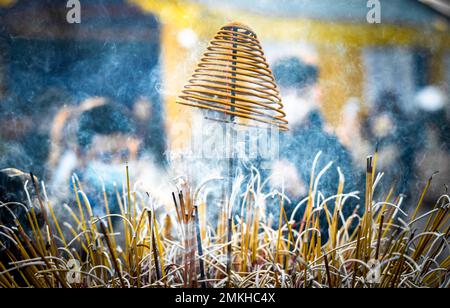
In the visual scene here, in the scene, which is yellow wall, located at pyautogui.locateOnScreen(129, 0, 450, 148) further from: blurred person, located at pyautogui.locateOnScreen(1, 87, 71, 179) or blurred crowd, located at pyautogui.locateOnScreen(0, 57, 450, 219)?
blurred person, located at pyautogui.locateOnScreen(1, 87, 71, 179)

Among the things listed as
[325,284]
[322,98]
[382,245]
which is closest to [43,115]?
[322,98]

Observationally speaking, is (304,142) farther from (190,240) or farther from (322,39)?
(190,240)

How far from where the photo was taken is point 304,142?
2.51m

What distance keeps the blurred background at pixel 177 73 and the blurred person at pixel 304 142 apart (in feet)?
0.11

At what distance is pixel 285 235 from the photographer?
8.23 ft

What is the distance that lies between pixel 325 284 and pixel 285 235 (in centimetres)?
35

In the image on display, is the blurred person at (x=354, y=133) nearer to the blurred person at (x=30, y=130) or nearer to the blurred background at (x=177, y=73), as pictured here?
the blurred background at (x=177, y=73)

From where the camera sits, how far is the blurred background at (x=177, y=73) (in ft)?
8.05

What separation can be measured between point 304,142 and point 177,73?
0.81 meters

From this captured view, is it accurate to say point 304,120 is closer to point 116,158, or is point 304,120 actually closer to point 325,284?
point 325,284

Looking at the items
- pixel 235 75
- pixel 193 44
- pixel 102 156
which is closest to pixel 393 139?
pixel 235 75

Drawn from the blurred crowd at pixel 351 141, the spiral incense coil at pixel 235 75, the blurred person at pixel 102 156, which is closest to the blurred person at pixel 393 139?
the blurred crowd at pixel 351 141

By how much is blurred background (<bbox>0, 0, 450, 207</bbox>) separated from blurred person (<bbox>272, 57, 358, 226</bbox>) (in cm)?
3

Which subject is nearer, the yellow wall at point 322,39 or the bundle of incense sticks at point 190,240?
the bundle of incense sticks at point 190,240
